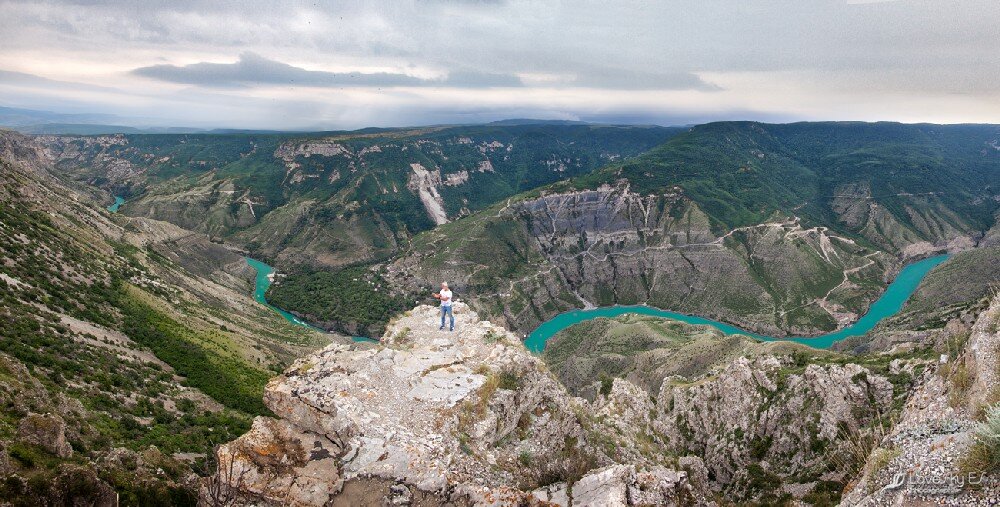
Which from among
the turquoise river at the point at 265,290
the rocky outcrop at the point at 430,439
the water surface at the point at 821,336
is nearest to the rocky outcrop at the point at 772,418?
the rocky outcrop at the point at 430,439

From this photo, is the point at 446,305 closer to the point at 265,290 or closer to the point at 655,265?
the point at 265,290

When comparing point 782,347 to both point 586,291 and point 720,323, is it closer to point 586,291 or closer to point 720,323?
point 720,323

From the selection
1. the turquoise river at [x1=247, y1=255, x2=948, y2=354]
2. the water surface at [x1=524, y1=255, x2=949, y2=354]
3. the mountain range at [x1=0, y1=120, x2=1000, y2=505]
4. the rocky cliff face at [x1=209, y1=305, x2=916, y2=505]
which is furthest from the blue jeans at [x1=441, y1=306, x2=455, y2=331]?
the turquoise river at [x1=247, y1=255, x2=948, y2=354]

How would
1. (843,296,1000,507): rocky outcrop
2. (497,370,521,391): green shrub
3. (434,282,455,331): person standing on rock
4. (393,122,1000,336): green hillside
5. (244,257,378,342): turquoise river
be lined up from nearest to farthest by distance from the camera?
1. (843,296,1000,507): rocky outcrop
2. (497,370,521,391): green shrub
3. (434,282,455,331): person standing on rock
4. (244,257,378,342): turquoise river
5. (393,122,1000,336): green hillside

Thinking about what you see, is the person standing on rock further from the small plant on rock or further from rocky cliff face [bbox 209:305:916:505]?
the small plant on rock

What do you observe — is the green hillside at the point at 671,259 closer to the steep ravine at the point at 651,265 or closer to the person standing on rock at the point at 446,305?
the steep ravine at the point at 651,265

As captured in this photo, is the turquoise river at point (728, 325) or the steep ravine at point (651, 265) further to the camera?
the steep ravine at point (651, 265)
